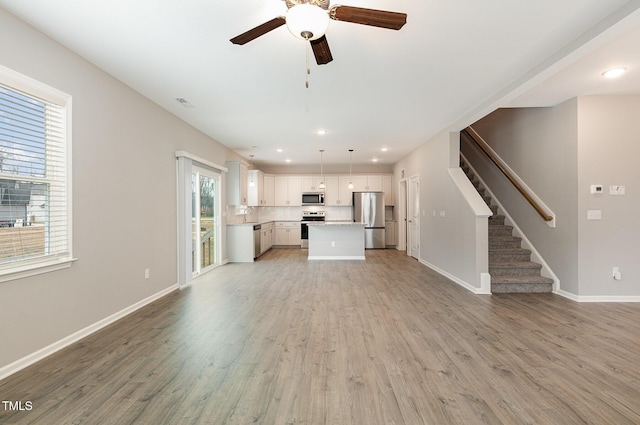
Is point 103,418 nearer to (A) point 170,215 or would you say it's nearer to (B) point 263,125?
(A) point 170,215

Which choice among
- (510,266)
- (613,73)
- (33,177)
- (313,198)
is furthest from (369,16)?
(313,198)

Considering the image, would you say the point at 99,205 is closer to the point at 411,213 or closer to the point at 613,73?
the point at 613,73

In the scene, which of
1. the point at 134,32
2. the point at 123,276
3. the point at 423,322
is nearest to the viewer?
the point at 134,32

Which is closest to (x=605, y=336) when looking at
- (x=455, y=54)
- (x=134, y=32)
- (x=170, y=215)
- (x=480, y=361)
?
(x=480, y=361)

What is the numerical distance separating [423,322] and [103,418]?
9.10 feet

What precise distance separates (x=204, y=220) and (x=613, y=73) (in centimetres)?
631

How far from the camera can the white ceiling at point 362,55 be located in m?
2.12

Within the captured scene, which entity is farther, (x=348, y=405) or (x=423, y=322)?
(x=423, y=322)

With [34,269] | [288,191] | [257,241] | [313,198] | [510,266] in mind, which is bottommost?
[510,266]

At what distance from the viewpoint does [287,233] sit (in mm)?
9453

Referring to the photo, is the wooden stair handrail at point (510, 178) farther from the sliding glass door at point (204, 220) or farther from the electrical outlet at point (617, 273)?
the sliding glass door at point (204, 220)

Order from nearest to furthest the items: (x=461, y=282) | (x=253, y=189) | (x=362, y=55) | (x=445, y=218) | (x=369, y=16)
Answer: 1. (x=369, y=16)
2. (x=362, y=55)
3. (x=461, y=282)
4. (x=445, y=218)
5. (x=253, y=189)

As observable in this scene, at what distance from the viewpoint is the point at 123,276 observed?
3334 mm

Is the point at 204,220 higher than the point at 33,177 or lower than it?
lower
